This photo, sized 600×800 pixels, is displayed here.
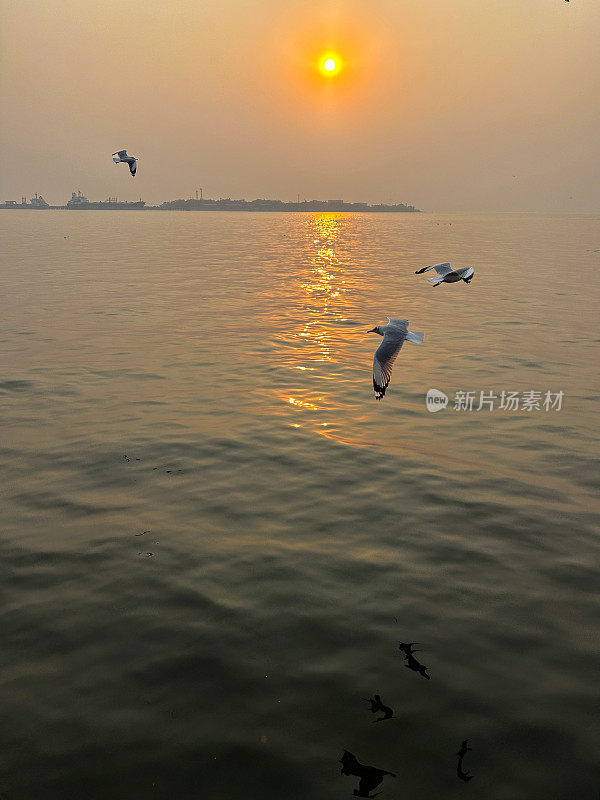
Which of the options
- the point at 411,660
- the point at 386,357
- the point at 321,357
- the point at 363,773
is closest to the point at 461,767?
the point at 363,773

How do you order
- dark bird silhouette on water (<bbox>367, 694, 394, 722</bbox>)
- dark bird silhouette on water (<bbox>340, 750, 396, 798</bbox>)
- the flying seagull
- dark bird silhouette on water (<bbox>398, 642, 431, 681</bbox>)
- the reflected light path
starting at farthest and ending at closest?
the reflected light path < the flying seagull < dark bird silhouette on water (<bbox>398, 642, 431, 681</bbox>) < dark bird silhouette on water (<bbox>367, 694, 394, 722</bbox>) < dark bird silhouette on water (<bbox>340, 750, 396, 798</bbox>)

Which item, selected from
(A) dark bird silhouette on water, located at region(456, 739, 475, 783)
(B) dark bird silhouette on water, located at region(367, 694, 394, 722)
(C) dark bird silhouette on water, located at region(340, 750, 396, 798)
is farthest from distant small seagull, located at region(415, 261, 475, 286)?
(C) dark bird silhouette on water, located at region(340, 750, 396, 798)

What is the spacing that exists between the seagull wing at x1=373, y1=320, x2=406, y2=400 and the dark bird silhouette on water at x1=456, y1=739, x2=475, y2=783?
17.6ft

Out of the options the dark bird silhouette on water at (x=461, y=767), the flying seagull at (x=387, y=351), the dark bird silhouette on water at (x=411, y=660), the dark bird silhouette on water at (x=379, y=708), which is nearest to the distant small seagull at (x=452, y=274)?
the flying seagull at (x=387, y=351)

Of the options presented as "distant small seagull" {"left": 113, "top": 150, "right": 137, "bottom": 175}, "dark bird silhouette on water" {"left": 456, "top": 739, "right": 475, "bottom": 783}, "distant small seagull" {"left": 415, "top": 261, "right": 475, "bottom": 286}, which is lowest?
"dark bird silhouette on water" {"left": 456, "top": 739, "right": 475, "bottom": 783}

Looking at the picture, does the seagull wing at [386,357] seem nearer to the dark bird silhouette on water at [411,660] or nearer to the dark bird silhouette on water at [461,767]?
the dark bird silhouette on water at [411,660]

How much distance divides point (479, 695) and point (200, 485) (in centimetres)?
605

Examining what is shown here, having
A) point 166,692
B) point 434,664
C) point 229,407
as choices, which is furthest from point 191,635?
point 229,407

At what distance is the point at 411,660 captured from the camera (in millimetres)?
6941

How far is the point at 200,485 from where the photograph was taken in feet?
37.2

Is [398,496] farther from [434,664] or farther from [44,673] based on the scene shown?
[44,673]

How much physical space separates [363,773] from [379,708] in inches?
29.9

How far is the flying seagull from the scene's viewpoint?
10391 millimetres

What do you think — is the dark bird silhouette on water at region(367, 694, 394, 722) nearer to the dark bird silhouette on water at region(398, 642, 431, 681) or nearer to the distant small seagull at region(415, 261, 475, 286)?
the dark bird silhouette on water at region(398, 642, 431, 681)
